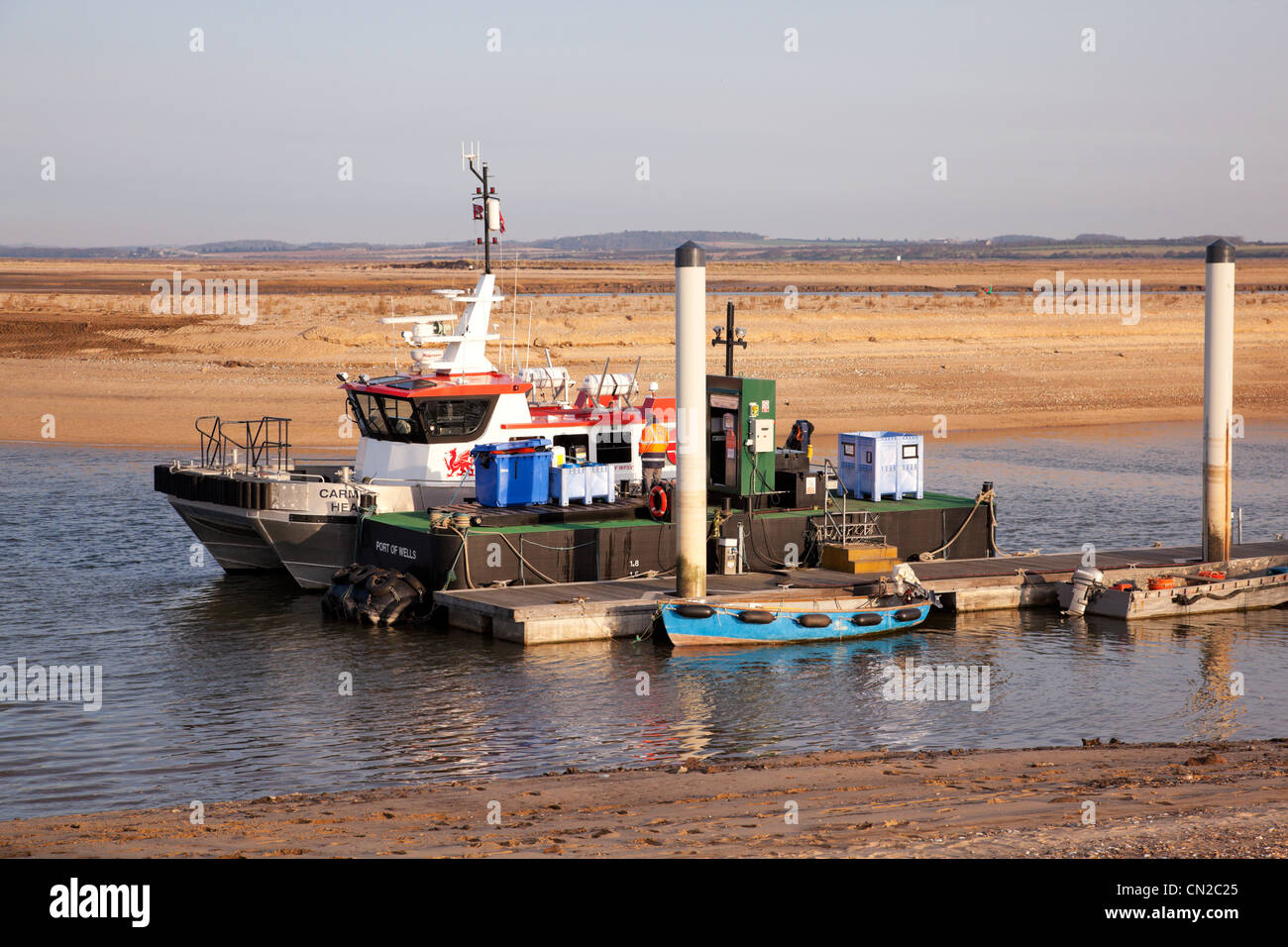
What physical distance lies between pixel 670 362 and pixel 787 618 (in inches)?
1296

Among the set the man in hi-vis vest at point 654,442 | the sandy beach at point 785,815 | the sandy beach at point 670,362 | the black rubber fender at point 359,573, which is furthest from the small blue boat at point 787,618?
the sandy beach at point 670,362

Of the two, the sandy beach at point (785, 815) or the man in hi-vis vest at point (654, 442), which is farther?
the man in hi-vis vest at point (654, 442)

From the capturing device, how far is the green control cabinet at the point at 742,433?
80.0 feet

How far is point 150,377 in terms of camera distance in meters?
51.6

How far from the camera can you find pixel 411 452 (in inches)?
1018

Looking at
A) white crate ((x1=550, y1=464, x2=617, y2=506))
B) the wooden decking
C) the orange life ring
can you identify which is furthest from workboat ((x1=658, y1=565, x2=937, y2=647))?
white crate ((x1=550, y1=464, x2=617, y2=506))

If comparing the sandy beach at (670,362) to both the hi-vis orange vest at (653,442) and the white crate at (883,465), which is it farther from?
the white crate at (883,465)

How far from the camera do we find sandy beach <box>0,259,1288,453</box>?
152 ft

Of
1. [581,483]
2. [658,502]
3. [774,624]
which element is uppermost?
[581,483]

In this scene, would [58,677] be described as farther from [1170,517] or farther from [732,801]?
[1170,517]

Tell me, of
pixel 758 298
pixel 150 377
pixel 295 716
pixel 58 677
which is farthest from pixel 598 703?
pixel 758 298

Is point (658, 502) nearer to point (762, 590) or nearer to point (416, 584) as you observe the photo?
point (762, 590)

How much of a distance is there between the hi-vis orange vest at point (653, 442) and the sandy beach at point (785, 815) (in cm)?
1161
